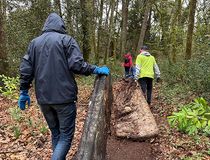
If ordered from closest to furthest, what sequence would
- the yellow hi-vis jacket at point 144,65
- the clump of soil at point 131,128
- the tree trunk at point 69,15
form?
the clump of soil at point 131,128, the yellow hi-vis jacket at point 144,65, the tree trunk at point 69,15

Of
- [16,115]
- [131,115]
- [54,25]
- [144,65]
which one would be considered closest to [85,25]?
[144,65]

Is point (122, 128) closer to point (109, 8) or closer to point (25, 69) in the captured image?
point (25, 69)

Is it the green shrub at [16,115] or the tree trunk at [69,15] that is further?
the tree trunk at [69,15]

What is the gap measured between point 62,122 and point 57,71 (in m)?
0.85

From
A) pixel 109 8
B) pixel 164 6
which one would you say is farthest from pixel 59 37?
pixel 109 8

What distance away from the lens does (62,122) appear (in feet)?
15.9

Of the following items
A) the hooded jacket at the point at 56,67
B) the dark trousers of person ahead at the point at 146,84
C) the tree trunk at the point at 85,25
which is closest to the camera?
the hooded jacket at the point at 56,67

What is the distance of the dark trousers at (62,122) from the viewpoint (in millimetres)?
4777

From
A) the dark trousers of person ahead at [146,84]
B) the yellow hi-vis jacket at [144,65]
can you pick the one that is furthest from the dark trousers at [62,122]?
the dark trousers of person ahead at [146,84]

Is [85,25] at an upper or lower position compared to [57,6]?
lower

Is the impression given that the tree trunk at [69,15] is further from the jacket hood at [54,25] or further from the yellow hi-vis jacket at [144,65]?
the jacket hood at [54,25]

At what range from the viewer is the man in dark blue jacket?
15.3 feet

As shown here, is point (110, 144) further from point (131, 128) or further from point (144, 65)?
point (144, 65)

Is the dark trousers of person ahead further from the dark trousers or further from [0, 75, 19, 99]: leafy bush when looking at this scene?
the dark trousers
